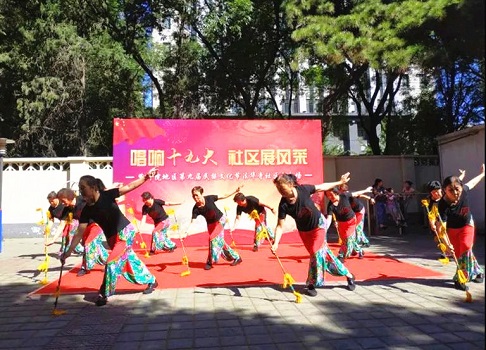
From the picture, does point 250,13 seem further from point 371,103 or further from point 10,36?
point 10,36

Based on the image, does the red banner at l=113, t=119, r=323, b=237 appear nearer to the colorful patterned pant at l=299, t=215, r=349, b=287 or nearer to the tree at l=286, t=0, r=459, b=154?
the tree at l=286, t=0, r=459, b=154

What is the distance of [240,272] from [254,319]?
101 inches

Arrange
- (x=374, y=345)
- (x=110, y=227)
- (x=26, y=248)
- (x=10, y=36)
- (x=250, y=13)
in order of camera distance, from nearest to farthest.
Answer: (x=374, y=345) → (x=110, y=227) → (x=26, y=248) → (x=10, y=36) → (x=250, y=13)

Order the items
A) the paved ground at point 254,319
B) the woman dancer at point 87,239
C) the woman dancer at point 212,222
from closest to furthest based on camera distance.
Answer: the paved ground at point 254,319 < the woman dancer at point 87,239 < the woman dancer at point 212,222

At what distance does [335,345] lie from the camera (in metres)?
3.46

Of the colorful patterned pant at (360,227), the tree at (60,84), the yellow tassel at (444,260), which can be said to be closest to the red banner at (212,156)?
the colorful patterned pant at (360,227)

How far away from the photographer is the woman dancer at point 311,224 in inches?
198

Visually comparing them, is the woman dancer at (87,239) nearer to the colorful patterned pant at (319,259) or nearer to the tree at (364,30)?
the colorful patterned pant at (319,259)

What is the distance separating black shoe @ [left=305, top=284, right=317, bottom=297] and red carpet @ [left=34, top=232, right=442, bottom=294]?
0.64 metres

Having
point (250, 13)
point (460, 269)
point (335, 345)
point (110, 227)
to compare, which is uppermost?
point (250, 13)

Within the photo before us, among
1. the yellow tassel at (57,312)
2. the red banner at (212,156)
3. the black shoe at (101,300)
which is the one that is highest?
the red banner at (212,156)

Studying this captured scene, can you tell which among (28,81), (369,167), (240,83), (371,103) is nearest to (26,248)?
(28,81)

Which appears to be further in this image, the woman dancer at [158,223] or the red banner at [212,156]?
the red banner at [212,156]

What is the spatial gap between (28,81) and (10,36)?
1.45 m
